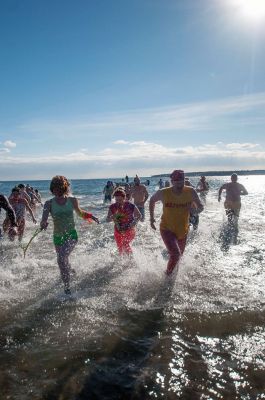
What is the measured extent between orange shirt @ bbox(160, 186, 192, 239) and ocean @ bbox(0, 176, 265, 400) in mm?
936

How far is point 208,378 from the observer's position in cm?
357

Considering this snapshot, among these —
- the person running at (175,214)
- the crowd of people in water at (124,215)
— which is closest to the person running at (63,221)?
the crowd of people in water at (124,215)

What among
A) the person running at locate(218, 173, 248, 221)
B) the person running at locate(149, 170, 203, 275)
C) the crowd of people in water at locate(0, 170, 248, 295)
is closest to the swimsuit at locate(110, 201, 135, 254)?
the crowd of people in water at locate(0, 170, 248, 295)

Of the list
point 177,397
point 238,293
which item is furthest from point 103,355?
point 238,293

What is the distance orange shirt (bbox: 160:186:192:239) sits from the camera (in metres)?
6.71

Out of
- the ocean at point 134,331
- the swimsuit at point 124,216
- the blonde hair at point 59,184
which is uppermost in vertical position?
the blonde hair at point 59,184

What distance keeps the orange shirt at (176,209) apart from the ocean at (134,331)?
3.07ft

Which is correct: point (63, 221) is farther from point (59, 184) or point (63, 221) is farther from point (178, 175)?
point (178, 175)

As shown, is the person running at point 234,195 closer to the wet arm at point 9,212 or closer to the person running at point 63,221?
the person running at point 63,221

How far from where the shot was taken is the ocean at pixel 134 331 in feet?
11.5

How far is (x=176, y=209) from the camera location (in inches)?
264

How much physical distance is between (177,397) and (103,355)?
1009 millimetres

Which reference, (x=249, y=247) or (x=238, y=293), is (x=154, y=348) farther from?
(x=249, y=247)

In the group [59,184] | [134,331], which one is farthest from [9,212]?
[134,331]
